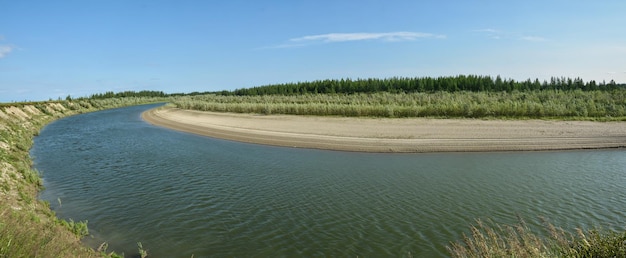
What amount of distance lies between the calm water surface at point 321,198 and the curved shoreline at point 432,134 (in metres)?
1.22

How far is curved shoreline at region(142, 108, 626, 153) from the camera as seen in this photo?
20.2 m

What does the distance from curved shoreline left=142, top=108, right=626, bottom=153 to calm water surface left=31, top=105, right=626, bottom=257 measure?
1.22m

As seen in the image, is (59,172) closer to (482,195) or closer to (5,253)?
(5,253)

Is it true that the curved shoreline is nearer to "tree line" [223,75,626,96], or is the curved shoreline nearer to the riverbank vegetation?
the riverbank vegetation

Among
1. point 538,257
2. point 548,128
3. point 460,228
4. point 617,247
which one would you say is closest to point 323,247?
point 460,228

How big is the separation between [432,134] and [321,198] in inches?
537

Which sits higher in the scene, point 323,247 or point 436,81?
point 436,81

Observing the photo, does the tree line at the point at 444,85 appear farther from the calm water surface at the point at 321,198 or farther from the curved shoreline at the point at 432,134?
the calm water surface at the point at 321,198

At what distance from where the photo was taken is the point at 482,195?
12203 mm

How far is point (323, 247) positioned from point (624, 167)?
1516 cm

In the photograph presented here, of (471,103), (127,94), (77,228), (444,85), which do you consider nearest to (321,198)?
(77,228)

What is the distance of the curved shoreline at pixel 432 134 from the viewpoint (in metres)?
20.2

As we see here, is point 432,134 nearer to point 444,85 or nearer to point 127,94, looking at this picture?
point 444,85

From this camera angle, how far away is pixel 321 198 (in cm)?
1220
